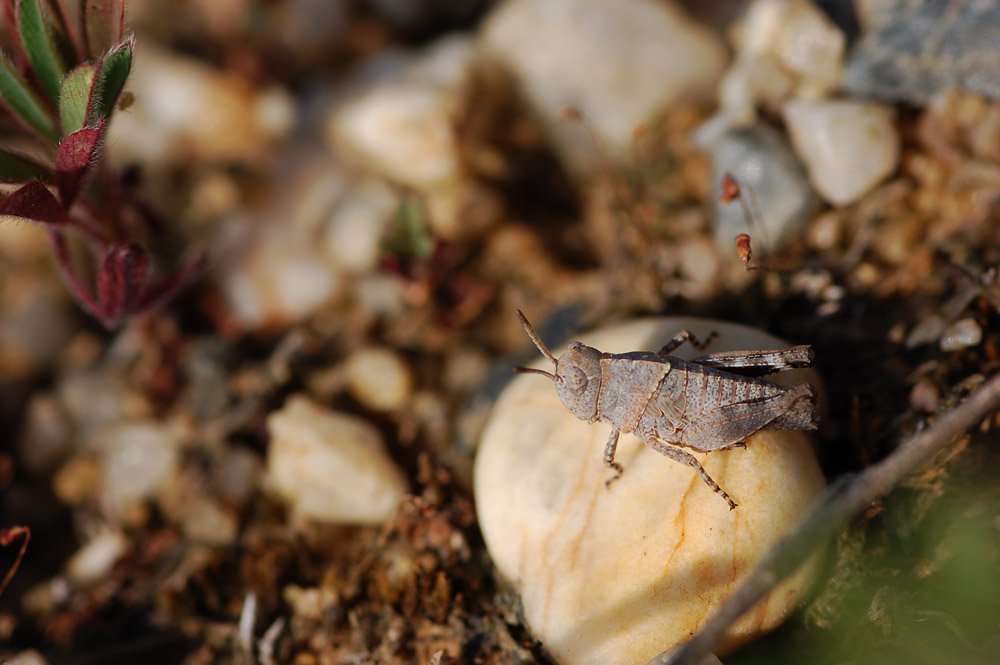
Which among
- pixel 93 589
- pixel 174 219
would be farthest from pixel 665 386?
pixel 174 219

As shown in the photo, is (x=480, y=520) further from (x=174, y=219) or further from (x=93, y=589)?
(x=174, y=219)

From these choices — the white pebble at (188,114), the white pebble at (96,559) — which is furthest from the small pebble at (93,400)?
the white pebble at (188,114)

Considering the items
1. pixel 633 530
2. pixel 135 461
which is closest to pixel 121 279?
pixel 135 461

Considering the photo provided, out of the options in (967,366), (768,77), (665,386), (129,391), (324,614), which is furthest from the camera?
(129,391)

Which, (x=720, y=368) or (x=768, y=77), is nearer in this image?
(x=720, y=368)

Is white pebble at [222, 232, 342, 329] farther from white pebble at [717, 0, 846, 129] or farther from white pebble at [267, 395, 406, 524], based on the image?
white pebble at [717, 0, 846, 129]
